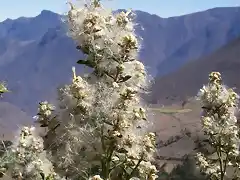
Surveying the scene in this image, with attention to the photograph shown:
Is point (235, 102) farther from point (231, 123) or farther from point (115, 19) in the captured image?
point (115, 19)

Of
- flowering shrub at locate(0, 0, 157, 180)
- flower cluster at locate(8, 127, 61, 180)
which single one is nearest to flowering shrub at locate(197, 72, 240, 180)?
flowering shrub at locate(0, 0, 157, 180)

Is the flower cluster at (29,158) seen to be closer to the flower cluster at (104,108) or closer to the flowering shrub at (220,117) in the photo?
the flower cluster at (104,108)

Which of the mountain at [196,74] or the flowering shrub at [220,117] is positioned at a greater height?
the mountain at [196,74]

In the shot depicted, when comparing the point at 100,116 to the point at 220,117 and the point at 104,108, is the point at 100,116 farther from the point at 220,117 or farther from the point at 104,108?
the point at 220,117

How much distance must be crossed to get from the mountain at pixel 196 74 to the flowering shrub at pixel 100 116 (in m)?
96.7

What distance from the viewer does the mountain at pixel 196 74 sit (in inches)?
4208

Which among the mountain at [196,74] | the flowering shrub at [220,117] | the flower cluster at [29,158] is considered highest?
the mountain at [196,74]

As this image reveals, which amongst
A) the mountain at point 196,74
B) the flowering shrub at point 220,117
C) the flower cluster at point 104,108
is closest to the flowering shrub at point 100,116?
the flower cluster at point 104,108

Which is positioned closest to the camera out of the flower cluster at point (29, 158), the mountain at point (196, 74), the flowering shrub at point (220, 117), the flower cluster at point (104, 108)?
the flower cluster at point (104, 108)

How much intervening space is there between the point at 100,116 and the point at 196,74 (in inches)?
4942

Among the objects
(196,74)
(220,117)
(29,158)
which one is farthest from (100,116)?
(196,74)

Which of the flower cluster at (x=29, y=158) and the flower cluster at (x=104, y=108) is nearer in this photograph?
the flower cluster at (x=104, y=108)

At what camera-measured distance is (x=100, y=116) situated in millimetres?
3068

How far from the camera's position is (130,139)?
3055mm
